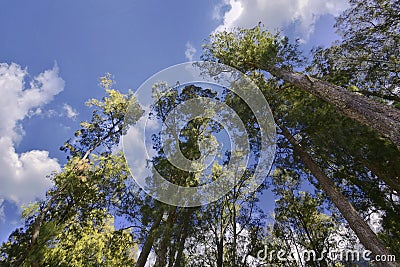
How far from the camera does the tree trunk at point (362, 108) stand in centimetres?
388

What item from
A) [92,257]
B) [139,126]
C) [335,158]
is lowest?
[92,257]

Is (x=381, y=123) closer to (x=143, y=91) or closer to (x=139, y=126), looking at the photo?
(x=143, y=91)

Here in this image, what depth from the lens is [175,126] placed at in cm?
741

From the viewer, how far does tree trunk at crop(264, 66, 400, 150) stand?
3884 millimetres

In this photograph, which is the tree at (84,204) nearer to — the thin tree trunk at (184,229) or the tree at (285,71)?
the thin tree trunk at (184,229)

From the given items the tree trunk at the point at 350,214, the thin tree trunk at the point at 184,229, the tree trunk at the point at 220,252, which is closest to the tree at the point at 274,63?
the tree trunk at the point at 350,214

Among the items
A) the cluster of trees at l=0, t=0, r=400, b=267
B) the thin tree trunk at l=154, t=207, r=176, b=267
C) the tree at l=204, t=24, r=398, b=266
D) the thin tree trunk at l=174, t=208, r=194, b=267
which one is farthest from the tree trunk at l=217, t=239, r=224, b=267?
the tree at l=204, t=24, r=398, b=266

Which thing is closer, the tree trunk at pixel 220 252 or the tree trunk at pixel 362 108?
the tree trunk at pixel 362 108

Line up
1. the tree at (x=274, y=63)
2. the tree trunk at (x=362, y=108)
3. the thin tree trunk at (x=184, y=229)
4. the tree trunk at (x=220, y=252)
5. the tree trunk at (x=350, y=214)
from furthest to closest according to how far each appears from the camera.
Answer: the tree trunk at (x=220, y=252)
the thin tree trunk at (x=184, y=229)
the tree at (x=274, y=63)
the tree trunk at (x=350, y=214)
the tree trunk at (x=362, y=108)

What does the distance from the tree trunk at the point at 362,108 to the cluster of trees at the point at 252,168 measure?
28mm

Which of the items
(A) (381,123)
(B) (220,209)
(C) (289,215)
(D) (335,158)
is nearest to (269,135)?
(D) (335,158)

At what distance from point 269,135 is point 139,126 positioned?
3.81 metres

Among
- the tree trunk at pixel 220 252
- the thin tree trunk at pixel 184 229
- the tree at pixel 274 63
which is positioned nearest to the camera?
the tree at pixel 274 63

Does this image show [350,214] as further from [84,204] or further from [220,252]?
[84,204]
